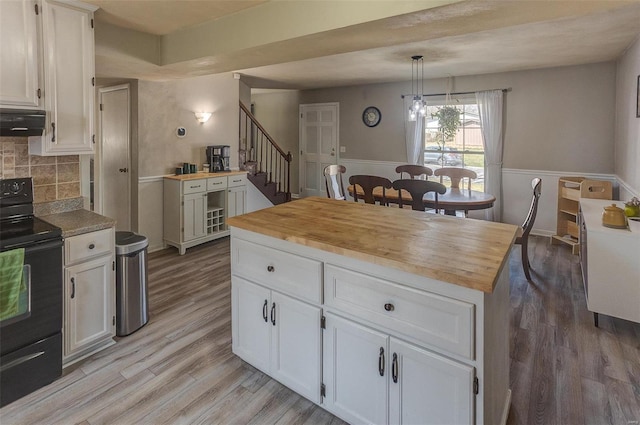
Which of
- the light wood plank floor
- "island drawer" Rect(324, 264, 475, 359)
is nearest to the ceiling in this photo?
"island drawer" Rect(324, 264, 475, 359)

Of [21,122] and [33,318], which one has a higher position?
[21,122]

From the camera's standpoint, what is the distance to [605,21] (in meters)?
3.33

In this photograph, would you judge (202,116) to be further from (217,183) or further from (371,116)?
(371,116)

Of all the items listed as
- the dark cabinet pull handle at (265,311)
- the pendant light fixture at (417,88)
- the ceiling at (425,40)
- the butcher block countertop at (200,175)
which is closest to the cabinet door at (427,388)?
the dark cabinet pull handle at (265,311)

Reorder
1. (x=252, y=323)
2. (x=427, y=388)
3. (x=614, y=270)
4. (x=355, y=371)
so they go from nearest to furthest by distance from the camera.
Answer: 1. (x=427, y=388)
2. (x=355, y=371)
3. (x=252, y=323)
4. (x=614, y=270)

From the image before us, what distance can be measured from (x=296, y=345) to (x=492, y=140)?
208 inches

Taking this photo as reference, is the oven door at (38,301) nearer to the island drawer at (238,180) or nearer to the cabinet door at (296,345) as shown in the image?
the cabinet door at (296,345)

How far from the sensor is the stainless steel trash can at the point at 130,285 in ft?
9.14

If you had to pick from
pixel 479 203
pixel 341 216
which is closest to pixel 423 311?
pixel 341 216

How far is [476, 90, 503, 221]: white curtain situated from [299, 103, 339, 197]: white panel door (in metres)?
2.98

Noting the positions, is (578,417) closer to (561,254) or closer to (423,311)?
(423,311)

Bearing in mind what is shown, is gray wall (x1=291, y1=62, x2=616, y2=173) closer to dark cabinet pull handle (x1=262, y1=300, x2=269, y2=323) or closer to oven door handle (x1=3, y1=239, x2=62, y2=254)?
dark cabinet pull handle (x1=262, y1=300, x2=269, y2=323)

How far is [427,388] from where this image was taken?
62.4 inches

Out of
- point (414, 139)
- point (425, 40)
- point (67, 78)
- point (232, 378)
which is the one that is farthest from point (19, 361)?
point (414, 139)
